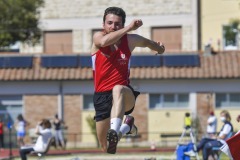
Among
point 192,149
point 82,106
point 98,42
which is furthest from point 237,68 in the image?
Answer: point 98,42

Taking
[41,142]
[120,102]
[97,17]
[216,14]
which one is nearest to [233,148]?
[120,102]

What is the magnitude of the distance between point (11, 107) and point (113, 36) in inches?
1473

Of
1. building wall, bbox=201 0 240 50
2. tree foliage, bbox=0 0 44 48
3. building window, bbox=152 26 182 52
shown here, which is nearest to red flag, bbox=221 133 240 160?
tree foliage, bbox=0 0 44 48

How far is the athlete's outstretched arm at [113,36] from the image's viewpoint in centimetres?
1059

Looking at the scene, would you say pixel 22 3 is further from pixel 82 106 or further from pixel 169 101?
pixel 169 101

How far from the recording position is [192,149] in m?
24.1

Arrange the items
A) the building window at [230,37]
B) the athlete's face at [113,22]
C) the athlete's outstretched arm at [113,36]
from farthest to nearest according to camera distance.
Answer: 1. the building window at [230,37]
2. the athlete's face at [113,22]
3. the athlete's outstretched arm at [113,36]

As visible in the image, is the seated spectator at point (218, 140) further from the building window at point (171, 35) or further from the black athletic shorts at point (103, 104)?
the building window at point (171, 35)

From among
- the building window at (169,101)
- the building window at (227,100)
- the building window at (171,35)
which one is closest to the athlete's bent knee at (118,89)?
the building window at (227,100)

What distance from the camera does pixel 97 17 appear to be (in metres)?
56.6

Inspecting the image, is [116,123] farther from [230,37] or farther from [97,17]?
[97,17]

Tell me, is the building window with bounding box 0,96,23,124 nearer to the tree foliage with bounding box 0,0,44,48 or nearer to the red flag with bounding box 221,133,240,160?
the tree foliage with bounding box 0,0,44,48

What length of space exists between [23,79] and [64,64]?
2545 millimetres

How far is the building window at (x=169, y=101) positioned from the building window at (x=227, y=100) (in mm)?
1703
